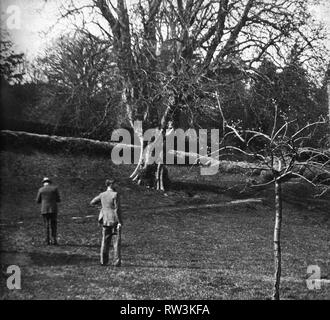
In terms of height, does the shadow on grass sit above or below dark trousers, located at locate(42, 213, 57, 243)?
above

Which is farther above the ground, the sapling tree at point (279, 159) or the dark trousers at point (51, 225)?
the sapling tree at point (279, 159)

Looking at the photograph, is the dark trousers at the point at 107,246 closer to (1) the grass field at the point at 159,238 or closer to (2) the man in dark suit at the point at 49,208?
(1) the grass field at the point at 159,238

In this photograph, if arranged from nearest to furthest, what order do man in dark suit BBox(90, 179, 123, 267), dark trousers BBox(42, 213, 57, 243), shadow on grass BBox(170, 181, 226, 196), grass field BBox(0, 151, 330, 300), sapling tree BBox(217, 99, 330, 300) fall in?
1. sapling tree BBox(217, 99, 330, 300)
2. grass field BBox(0, 151, 330, 300)
3. man in dark suit BBox(90, 179, 123, 267)
4. dark trousers BBox(42, 213, 57, 243)
5. shadow on grass BBox(170, 181, 226, 196)

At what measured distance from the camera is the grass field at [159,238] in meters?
11.8

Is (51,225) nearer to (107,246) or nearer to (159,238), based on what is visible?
(107,246)

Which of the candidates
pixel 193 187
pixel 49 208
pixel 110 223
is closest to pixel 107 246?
pixel 110 223

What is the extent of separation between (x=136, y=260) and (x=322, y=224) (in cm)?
1318

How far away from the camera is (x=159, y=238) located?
59.6 ft

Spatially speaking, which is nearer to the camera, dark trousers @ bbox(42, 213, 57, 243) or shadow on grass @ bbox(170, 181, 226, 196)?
dark trousers @ bbox(42, 213, 57, 243)

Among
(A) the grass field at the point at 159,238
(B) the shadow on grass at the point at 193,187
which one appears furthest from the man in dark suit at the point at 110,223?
Answer: (B) the shadow on grass at the point at 193,187

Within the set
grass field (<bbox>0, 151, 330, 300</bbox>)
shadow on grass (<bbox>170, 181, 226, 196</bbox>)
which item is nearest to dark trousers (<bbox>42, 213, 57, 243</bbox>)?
grass field (<bbox>0, 151, 330, 300</bbox>)

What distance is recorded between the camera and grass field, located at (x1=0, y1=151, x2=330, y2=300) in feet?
38.6

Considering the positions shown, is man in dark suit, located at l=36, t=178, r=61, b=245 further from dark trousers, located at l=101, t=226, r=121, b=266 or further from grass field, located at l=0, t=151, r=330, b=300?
dark trousers, located at l=101, t=226, r=121, b=266
